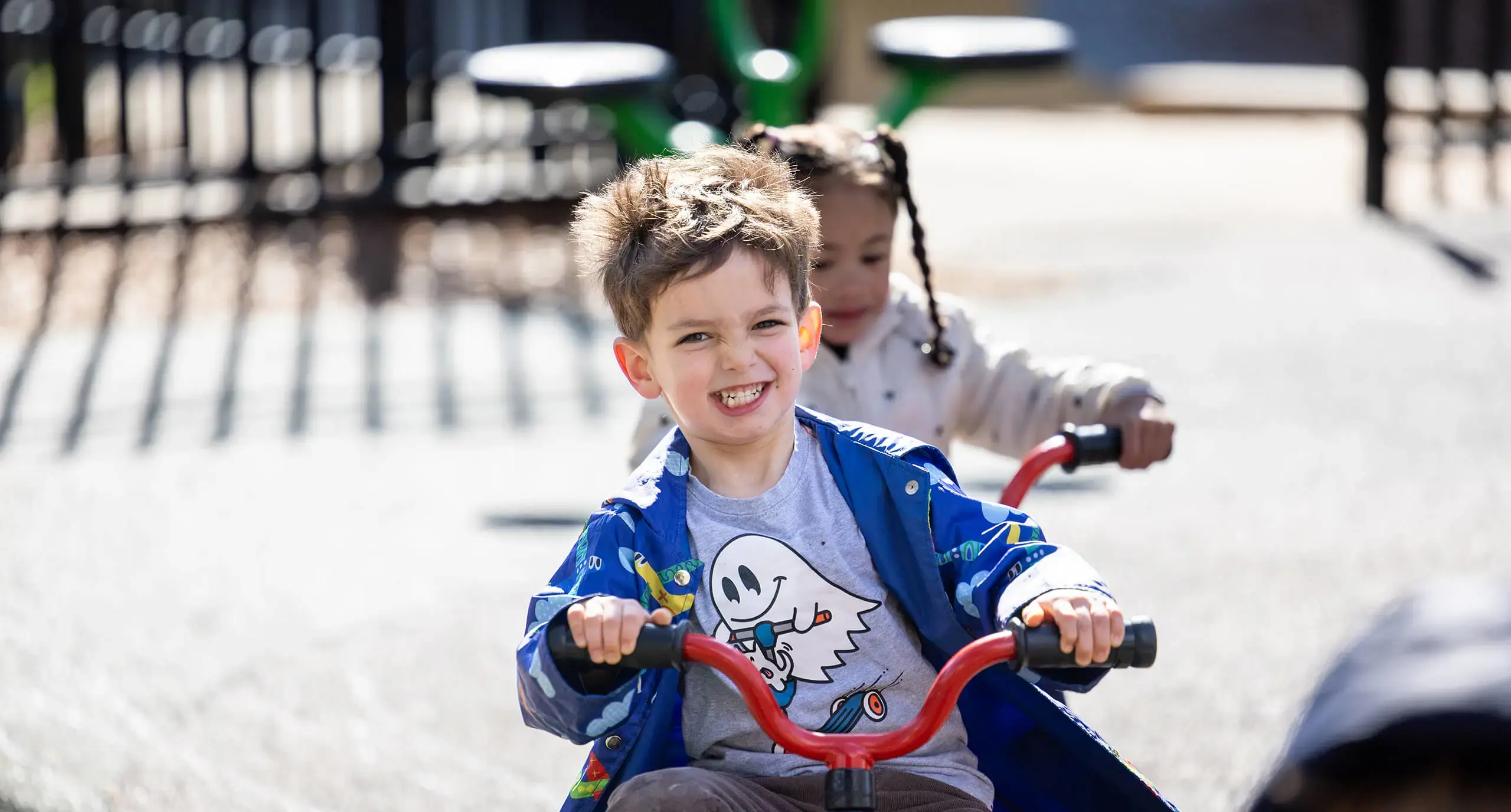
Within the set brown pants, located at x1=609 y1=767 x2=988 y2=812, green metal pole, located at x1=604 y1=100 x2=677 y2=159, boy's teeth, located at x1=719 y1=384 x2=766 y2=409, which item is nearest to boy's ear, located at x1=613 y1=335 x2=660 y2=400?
boy's teeth, located at x1=719 y1=384 x2=766 y2=409

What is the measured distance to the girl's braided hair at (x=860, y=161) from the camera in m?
3.13

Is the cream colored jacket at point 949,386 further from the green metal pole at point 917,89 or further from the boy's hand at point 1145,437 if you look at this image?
the green metal pole at point 917,89

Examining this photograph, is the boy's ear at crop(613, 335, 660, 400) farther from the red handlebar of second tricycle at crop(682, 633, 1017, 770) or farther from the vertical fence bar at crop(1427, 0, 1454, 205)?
the vertical fence bar at crop(1427, 0, 1454, 205)

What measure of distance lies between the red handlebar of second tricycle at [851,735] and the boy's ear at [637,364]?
17.3 inches

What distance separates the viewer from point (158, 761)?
379 centimetres

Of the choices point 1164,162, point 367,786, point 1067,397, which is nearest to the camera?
point 1067,397

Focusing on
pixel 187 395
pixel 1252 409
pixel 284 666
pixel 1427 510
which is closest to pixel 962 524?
pixel 284 666

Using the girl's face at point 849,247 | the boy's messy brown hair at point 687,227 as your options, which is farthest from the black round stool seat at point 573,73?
the boy's messy brown hair at point 687,227

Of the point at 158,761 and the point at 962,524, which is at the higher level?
the point at 962,524

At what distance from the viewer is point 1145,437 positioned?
2.95m

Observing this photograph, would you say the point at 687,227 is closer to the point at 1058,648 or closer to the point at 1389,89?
the point at 1058,648

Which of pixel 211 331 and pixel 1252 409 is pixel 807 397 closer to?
pixel 1252 409

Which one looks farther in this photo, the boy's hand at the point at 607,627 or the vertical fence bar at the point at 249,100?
the vertical fence bar at the point at 249,100

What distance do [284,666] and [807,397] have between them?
1.67 m
